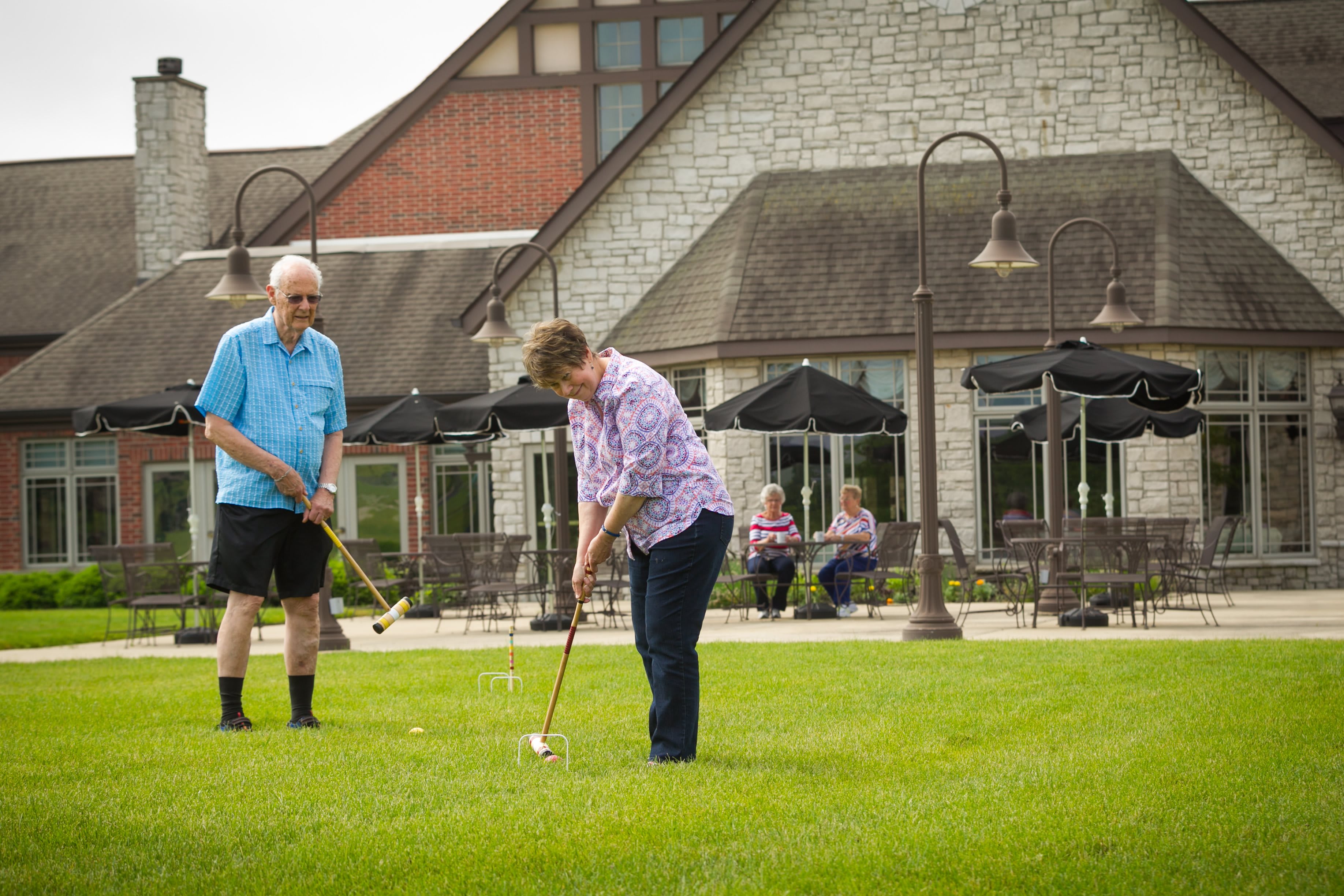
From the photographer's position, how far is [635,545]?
19.0ft

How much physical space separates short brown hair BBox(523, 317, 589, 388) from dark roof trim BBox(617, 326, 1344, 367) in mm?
12588

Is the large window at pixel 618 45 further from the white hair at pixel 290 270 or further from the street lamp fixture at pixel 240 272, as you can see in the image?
the white hair at pixel 290 270

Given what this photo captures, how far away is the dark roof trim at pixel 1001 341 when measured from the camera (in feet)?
58.0

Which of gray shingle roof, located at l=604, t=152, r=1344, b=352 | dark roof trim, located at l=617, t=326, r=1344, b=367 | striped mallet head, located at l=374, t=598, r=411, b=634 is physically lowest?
striped mallet head, located at l=374, t=598, r=411, b=634

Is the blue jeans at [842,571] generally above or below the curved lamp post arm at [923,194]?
below

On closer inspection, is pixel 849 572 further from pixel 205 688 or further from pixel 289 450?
pixel 289 450

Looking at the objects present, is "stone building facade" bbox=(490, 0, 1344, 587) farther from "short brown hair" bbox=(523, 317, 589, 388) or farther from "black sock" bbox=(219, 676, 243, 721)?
"short brown hair" bbox=(523, 317, 589, 388)

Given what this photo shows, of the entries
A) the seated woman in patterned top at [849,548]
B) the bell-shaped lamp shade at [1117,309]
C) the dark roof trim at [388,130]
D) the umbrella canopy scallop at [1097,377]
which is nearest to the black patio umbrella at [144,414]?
the seated woman in patterned top at [849,548]

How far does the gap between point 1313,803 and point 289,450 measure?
4.60 m

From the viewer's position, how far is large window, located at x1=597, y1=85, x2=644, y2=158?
26.0 m

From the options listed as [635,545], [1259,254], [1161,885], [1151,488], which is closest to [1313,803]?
[1161,885]

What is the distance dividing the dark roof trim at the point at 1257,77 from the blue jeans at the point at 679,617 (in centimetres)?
1600

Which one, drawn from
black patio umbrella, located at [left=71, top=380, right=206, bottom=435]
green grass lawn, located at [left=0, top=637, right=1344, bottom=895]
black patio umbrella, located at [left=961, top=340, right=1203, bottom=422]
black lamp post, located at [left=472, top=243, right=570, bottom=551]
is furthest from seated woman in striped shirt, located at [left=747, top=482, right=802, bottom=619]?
green grass lawn, located at [left=0, top=637, right=1344, bottom=895]

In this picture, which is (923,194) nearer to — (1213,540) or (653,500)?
(1213,540)
